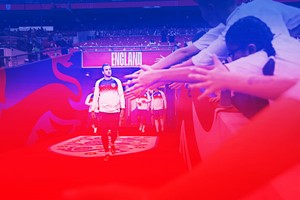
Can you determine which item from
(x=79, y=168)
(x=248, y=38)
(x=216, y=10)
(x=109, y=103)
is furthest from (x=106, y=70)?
(x=248, y=38)

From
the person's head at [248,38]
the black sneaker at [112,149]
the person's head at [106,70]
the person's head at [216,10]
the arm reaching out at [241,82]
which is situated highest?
the person's head at [216,10]

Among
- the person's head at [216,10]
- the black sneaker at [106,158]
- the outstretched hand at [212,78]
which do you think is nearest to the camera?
the outstretched hand at [212,78]

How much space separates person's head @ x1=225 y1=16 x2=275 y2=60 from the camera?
6.41ft

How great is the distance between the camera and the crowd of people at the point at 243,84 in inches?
66.8

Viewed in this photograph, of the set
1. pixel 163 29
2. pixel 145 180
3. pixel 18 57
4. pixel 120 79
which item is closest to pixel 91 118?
pixel 120 79

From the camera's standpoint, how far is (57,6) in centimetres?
252

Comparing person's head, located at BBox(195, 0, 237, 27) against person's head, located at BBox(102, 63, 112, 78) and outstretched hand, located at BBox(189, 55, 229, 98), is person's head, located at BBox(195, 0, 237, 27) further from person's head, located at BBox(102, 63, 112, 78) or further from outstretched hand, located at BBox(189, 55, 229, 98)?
person's head, located at BBox(102, 63, 112, 78)

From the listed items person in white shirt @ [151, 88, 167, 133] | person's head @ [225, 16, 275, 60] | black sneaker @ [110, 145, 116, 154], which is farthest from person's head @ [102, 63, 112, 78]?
person's head @ [225, 16, 275, 60]

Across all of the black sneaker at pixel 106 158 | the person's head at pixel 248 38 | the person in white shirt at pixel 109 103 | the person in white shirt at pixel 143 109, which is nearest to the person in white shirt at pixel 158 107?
the person in white shirt at pixel 143 109

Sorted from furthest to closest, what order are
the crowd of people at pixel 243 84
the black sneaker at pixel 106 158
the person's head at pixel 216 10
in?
1. the black sneaker at pixel 106 158
2. the person's head at pixel 216 10
3. the crowd of people at pixel 243 84

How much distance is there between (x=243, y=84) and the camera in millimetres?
1852

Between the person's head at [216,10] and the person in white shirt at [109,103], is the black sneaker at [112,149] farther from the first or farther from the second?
the person's head at [216,10]

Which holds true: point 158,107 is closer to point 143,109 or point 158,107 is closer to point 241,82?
point 143,109

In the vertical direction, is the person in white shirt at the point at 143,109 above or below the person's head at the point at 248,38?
below
